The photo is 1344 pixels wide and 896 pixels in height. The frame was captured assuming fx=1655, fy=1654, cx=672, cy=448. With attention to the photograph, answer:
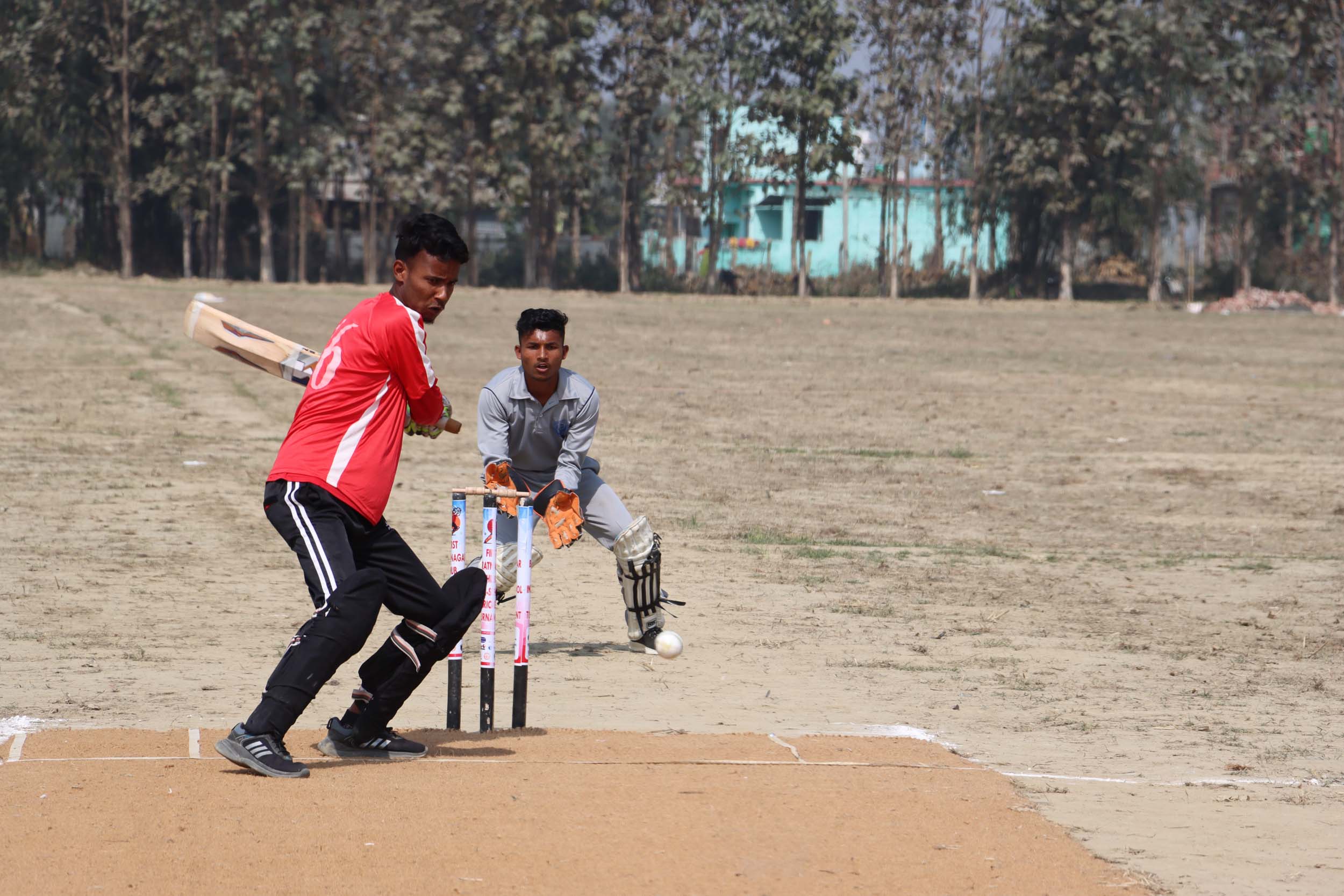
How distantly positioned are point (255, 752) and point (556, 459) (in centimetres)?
293

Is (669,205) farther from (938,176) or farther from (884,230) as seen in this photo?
(938,176)

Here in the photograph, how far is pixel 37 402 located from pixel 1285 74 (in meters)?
42.9

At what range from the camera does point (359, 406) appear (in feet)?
18.4

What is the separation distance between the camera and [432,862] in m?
4.88

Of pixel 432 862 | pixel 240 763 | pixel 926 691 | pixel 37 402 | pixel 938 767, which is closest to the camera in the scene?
pixel 432 862

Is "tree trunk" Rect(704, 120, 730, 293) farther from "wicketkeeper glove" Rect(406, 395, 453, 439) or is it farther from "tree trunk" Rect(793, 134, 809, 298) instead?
"wicketkeeper glove" Rect(406, 395, 453, 439)

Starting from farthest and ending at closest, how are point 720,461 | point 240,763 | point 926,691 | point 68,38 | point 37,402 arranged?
point 68,38, point 37,402, point 720,461, point 926,691, point 240,763

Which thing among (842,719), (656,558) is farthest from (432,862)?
(656,558)

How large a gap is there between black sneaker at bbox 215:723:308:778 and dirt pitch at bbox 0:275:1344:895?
73 millimetres

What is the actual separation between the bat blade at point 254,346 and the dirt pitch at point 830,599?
146cm

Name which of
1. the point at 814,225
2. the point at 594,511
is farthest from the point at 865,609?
the point at 814,225

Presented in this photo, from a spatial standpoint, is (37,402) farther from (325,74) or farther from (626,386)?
(325,74)

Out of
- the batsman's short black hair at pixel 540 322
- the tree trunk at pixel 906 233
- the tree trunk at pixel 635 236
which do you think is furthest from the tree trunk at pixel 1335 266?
the batsman's short black hair at pixel 540 322

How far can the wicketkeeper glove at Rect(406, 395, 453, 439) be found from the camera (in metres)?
5.94
